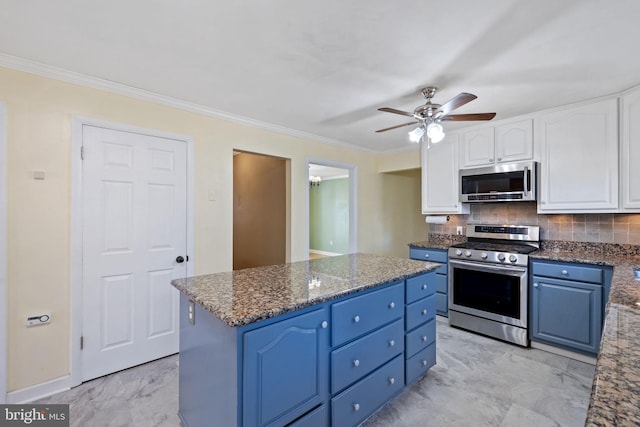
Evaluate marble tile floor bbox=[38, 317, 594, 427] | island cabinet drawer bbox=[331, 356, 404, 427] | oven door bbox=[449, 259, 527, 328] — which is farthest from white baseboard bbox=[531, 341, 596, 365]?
island cabinet drawer bbox=[331, 356, 404, 427]

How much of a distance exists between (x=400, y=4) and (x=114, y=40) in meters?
1.72

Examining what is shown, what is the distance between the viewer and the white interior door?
90.0 inches

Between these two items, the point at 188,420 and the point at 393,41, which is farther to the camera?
the point at 393,41

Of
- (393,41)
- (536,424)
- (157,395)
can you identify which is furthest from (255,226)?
(536,424)

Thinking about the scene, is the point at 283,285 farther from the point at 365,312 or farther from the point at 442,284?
the point at 442,284

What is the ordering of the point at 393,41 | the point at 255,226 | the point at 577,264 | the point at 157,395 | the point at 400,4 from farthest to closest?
the point at 255,226, the point at 577,264, the point at 157,395, the point at 393,41, the point at 400,4

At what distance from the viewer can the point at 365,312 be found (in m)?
1.71

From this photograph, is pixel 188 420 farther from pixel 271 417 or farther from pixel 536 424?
pixel 536 424

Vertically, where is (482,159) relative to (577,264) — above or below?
above

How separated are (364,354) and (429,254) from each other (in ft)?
7.32

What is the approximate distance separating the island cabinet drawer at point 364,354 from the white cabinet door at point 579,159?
7.39 feet

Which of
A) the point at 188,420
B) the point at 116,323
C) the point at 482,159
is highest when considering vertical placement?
the point at 482,159

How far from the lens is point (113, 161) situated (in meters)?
2.38

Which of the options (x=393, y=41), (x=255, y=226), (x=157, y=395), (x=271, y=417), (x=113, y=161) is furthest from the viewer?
(x=255, y=226)
